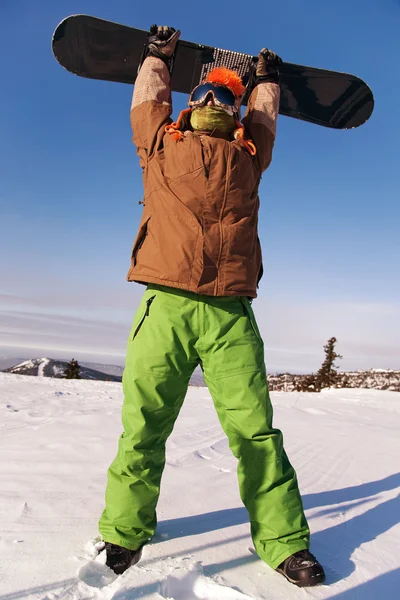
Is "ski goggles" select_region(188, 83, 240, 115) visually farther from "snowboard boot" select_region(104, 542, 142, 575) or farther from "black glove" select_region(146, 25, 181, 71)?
"snowboard boot" select_region(104, 542, 142, 575)

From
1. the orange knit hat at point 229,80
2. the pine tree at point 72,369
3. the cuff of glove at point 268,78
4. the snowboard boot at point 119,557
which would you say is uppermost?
the cuff of glove at point 268,78

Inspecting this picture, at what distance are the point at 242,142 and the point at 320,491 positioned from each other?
6.96 feet

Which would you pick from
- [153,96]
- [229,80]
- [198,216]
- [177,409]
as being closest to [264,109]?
[229,80]

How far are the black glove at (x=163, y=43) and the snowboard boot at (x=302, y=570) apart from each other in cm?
240

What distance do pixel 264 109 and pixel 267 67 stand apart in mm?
342

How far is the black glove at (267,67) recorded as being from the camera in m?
2.37

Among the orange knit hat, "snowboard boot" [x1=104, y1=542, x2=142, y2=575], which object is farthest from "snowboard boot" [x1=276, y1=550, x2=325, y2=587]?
the orange knit hat

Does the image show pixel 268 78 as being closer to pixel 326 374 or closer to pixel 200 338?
pixel 200 338

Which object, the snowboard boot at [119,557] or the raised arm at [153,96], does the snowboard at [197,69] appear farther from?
the snowboard boot at [119,557]

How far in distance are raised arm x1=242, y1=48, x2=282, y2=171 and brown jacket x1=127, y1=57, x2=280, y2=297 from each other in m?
0.16

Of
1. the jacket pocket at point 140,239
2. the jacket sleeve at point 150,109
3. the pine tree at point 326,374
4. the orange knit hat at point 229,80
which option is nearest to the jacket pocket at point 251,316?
the jacket pocket at point 140,239

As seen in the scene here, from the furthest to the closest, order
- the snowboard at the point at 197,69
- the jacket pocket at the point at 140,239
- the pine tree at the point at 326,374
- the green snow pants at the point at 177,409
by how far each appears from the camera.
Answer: the pine tree at the point at 326,374
the snowboard at the point at 197,69
the jacket pocket at the point at 140,239
the green snow pants at the point at 177,409

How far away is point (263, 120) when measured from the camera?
221 cm

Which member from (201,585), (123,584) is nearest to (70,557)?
(123,584)
